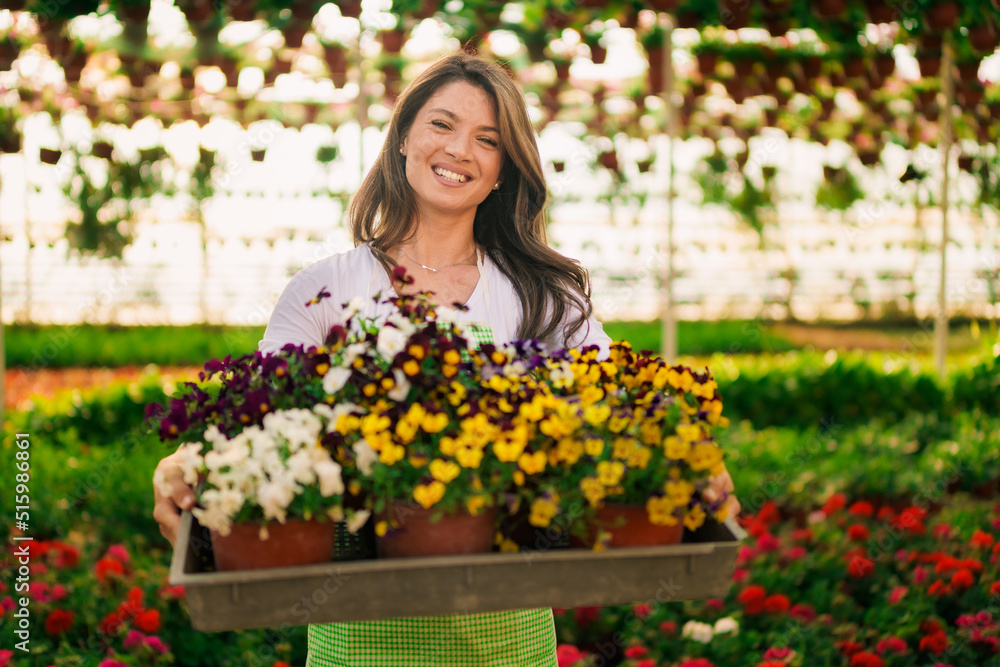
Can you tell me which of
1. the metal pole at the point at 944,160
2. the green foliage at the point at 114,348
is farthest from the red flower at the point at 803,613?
→ the green foliage at the point at 114,348

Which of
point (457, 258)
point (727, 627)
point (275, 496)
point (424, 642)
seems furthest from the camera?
point (727, 627)

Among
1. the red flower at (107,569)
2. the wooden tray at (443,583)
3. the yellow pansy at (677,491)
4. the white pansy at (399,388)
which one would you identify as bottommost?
the red flower at (107,569)

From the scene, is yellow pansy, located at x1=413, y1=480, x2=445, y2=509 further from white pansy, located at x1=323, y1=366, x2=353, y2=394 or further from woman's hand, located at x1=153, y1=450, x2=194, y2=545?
woman's hand, located at x1=153, y1=450, x2=194, y2=545

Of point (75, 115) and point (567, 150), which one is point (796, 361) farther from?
point (75, 115)

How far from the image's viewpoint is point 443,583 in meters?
0.95

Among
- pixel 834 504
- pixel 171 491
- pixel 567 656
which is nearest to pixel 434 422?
pixel 171 491

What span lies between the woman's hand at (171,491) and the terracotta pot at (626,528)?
0.51 metres

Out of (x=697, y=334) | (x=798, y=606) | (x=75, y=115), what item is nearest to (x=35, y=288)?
(x=75, y=115)

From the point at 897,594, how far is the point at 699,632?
647 mm

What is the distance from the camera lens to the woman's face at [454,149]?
4.62 feet

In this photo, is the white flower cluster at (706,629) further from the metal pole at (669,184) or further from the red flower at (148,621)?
the metal pole at (669,184)

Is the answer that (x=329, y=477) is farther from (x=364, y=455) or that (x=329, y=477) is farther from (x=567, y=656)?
(x=567, y=656)

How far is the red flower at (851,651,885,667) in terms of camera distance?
82.0 inches

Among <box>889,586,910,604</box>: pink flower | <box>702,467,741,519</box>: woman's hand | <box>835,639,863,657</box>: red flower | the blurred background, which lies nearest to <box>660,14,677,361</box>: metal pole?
the blurred background
